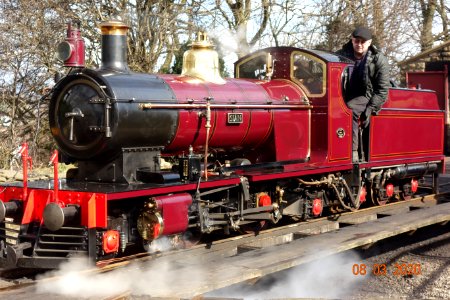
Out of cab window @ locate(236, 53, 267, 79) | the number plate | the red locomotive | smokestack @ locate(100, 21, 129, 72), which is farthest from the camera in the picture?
cab window @ locate(236, 53, 267, 79)

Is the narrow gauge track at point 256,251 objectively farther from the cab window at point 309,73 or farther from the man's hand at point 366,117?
the cab window at point 309,73

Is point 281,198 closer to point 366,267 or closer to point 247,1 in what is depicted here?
point 366,267

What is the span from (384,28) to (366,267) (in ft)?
56.7

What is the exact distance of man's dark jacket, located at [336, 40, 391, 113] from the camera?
8.64 m

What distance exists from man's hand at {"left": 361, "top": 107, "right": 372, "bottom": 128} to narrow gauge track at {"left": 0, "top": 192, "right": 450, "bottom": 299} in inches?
56.9

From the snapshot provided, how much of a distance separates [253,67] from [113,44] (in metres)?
3.03

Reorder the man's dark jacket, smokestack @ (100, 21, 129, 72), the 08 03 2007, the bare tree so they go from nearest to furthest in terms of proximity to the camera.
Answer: smokestack @ (100, 21, 129, 72) → the 08 03 2007 → the man's dark jacket → the bare tree

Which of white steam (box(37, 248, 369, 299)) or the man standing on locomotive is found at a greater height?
the man standing on locomotive

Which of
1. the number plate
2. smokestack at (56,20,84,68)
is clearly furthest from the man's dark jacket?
smokestack at (56,20,84,68)

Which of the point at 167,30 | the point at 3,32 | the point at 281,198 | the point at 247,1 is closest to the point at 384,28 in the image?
the point at 247,1

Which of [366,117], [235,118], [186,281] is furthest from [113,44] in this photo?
[366,117]

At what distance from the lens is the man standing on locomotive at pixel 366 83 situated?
8664 millimetres

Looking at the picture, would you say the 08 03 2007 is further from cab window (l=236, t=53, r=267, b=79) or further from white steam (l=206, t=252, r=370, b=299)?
cab window (l=236, t=53, r=267, b=79)

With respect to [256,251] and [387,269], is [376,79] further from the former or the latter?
[256,251]
